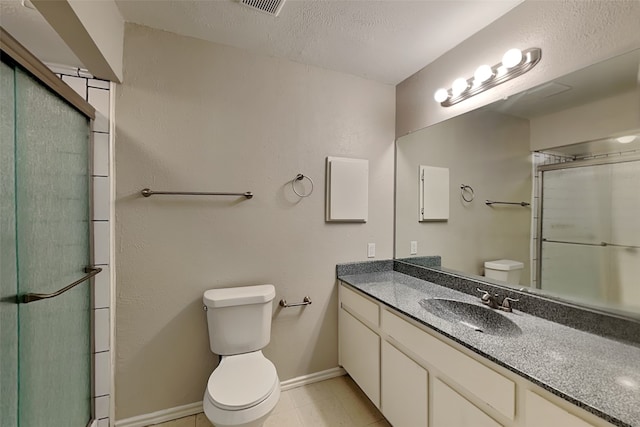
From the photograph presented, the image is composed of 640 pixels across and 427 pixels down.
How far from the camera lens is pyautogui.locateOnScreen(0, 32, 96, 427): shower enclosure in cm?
92

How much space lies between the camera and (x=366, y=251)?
2102 mm

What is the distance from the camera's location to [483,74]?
4.84ft

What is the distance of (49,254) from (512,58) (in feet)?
7.73

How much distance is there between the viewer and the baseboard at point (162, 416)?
5.01ft

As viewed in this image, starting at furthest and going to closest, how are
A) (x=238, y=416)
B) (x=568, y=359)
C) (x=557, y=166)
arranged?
(x=557, y=166) → (x=238, y=416) → (x=568, y=359)

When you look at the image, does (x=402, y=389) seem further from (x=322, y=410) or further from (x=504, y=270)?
(x=504, y=270)

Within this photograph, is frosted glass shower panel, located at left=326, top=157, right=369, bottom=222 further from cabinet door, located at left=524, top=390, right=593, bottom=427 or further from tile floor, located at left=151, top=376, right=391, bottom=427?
cabinet door, located at left=524, top=390, right=593, bottom=427

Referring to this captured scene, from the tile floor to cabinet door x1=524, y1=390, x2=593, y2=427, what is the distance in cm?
103

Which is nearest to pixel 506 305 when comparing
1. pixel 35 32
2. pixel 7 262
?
pixel 7 262

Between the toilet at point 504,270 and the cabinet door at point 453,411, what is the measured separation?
0.73m

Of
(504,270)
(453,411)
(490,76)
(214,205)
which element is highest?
(490,76)

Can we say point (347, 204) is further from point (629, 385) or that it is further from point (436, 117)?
point (629, 385)

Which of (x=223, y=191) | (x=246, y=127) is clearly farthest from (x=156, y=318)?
(x=246, y=127)

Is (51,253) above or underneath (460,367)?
above
